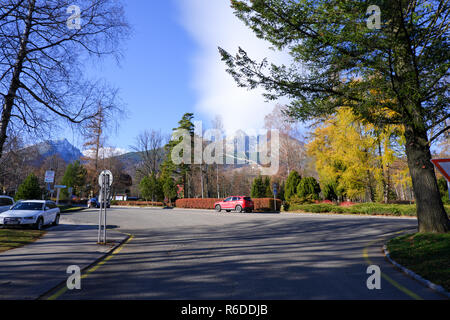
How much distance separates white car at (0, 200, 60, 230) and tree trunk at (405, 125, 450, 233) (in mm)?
16838

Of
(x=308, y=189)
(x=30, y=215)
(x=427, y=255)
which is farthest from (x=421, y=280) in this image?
(x=308, y=189)

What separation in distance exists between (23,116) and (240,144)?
40.8 m

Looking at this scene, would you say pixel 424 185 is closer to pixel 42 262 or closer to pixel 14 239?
pixel 42 262

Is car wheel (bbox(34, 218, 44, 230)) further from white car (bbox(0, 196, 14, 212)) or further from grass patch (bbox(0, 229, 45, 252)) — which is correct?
white car (bbox(0, 196, 14, 212))

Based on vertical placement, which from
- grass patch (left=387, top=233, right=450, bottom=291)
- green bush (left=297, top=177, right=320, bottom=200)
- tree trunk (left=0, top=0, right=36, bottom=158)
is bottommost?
grass patch (left=387, top=233, right=450, bottom=291)

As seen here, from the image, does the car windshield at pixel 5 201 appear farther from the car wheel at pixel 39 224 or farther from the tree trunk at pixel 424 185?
the tree trunk at pixel 424 185

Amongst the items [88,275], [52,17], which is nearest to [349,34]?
[52,17]

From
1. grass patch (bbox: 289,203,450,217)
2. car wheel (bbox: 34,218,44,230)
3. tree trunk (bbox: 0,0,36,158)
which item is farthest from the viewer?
grass patch (bbox: 289,203,450,217)

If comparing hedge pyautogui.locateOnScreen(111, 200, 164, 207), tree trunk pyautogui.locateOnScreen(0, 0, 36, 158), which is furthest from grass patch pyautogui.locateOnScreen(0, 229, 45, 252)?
hedge pyautogui.locateOnScreen(111, 200, 164, 207)

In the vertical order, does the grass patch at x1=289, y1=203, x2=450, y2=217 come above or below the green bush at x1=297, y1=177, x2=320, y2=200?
below

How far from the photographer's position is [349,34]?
8469 mm

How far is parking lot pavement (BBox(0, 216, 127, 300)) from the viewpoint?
4.92m

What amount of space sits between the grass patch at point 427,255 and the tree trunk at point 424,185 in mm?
720
